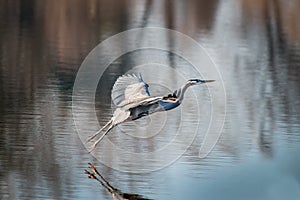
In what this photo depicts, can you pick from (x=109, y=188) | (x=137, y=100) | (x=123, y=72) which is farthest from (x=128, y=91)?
(x=123, y=72)

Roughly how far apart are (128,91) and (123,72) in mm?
3357

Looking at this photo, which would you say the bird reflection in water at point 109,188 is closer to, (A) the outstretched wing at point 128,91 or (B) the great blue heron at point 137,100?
(B) the great blue heron at point 137,100

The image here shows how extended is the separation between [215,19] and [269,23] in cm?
82

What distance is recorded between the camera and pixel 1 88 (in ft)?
27.2

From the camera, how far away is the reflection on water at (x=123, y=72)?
5789 millimetres

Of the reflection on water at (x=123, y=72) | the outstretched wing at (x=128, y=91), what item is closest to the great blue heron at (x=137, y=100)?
the outstretched wing at (x=128, y=91)

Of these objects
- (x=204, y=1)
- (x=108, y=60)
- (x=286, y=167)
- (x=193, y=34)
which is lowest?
(x=286, y=167)

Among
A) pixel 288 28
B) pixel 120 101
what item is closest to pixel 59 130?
pixel 120 101

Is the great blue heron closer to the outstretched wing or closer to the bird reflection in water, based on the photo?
the outstretched wing

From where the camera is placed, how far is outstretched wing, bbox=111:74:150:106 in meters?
5.68

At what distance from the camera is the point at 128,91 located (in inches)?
227

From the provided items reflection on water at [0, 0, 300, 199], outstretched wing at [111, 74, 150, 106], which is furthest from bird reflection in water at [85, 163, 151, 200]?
outstretched wing at [111, 74, 150, 106]

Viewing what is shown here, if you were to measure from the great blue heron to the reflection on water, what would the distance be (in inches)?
16.4

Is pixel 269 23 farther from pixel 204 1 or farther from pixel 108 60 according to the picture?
pixel 108 60
